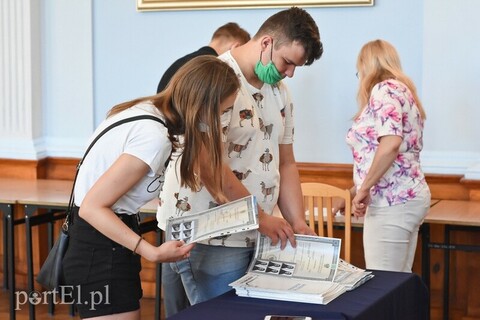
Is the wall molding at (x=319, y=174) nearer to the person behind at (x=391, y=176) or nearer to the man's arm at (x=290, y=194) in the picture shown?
the person behind at (x=391, y=176)

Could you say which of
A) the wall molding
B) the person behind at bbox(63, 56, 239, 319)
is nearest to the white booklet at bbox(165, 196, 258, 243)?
the person behind at bbox(63, 56, 239, 319)

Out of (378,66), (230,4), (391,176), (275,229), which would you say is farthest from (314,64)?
(275,229)

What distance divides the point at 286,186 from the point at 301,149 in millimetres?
2307

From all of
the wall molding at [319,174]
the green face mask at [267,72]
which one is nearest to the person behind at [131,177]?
the green face mask at [267,72]

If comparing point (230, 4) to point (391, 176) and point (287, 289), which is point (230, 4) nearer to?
point (391, 176)

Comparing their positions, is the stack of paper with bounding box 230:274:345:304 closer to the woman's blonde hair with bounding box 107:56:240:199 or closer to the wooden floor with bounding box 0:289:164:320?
the woman's blonde hair with bounding box 107:56:240:199

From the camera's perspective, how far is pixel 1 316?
519cm

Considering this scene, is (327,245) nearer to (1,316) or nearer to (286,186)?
(286,186)

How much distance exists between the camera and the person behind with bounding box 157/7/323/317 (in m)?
2.69

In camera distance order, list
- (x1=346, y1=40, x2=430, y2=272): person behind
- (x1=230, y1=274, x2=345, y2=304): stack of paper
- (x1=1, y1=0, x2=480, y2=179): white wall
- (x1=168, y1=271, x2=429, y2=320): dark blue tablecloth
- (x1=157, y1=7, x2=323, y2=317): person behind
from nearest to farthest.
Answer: (x1=168, y1=271, x2=429, y2=320): dark blue tablecloth < (x1=230, y1=274, x2=345, y2=304): stack of paper < (x1=157, y1=7, x2=323, y2=317): person behind < (x1=346, y1=40, x2=430, y2=272): person behind < (x1=1, y1=0, x2=480, y2=179): white wall

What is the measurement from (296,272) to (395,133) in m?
1.52

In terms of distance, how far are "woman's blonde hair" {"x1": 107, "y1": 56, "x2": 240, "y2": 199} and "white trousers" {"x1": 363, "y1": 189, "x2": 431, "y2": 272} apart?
1.74 meters

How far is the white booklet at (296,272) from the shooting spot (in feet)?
8.07

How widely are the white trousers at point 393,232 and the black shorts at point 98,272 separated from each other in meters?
1.77
